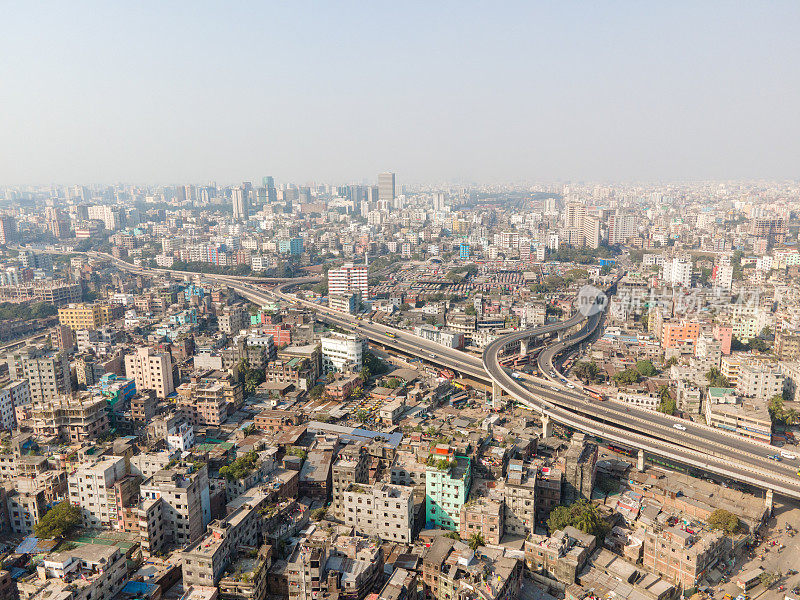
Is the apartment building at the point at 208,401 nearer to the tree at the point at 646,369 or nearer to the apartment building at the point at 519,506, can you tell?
the apartment building at the point at 519,506

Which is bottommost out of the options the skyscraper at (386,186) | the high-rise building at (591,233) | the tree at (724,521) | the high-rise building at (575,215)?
the tree at (724,521)

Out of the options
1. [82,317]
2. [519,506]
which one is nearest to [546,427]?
[519,506]

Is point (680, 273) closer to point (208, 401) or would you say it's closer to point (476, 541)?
point (208, 401)

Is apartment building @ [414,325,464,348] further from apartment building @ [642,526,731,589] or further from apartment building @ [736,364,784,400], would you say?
apartment building @ [642,526,731,589]

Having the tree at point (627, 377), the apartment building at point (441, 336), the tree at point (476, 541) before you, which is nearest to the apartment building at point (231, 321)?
the apartment building at point (441, 336)

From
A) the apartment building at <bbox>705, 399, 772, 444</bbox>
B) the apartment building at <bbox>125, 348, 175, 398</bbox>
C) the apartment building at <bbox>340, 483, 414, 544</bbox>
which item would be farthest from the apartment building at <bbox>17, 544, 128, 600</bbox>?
the apartment building at <bbox>705, 399, 772, 444</bbox>

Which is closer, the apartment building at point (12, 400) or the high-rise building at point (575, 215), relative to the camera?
the apartment building at point (12, 400)
